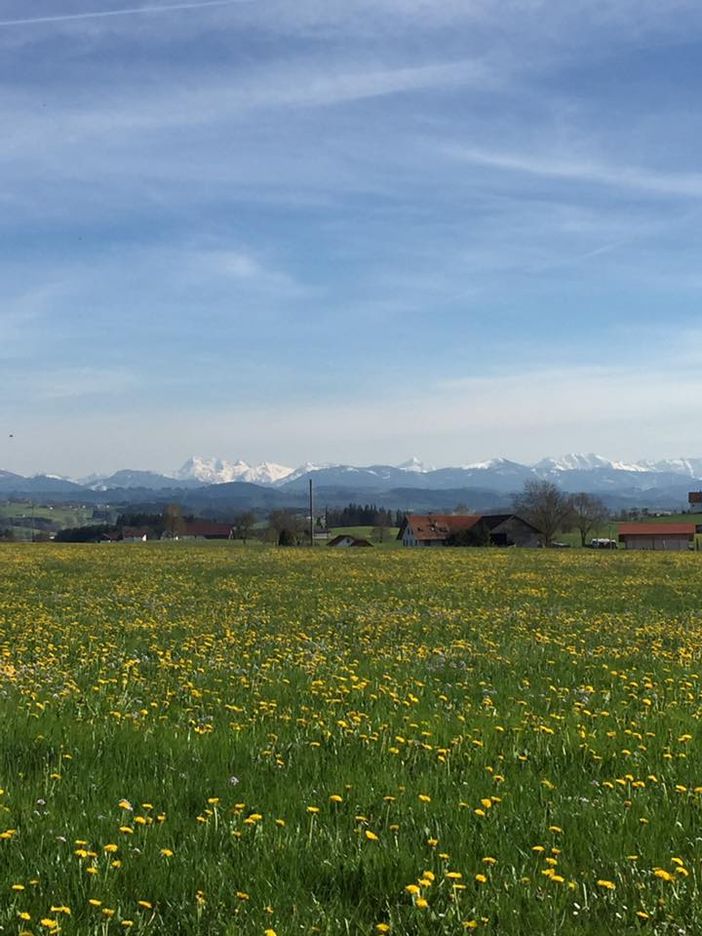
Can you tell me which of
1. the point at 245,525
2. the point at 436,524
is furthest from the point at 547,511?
the point at 245,525

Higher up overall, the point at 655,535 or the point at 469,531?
the point at 469,531

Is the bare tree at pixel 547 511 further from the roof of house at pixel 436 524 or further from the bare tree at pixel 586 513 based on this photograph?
the roof of house at pixel 436 524

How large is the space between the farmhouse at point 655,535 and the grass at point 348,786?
4308 inches

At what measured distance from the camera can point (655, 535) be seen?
122125mm

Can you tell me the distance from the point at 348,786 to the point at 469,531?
118 meters

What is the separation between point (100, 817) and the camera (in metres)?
5.79

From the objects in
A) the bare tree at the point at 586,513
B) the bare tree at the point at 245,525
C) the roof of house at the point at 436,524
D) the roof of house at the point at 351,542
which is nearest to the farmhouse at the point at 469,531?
the roof of house at the point at 436,524

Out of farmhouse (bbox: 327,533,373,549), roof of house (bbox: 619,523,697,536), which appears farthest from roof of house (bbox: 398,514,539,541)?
roof of house (bbox: 619,523,697,536)

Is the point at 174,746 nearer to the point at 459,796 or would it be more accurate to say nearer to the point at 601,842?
the point at 459,796

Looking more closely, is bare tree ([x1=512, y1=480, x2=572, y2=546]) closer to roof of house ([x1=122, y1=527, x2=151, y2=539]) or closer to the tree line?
the tree line

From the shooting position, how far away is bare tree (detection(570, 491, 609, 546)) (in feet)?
430

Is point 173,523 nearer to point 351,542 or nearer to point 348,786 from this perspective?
point 351,542

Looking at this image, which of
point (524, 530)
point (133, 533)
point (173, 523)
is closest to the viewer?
point (524, 530)

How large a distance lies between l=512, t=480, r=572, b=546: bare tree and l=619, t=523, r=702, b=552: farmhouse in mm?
8498
